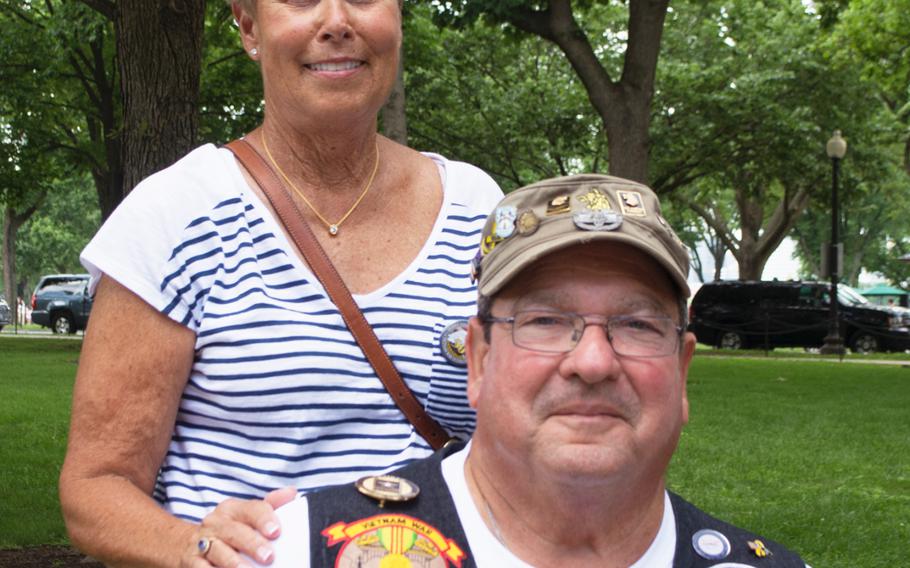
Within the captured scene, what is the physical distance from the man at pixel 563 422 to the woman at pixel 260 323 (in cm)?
24

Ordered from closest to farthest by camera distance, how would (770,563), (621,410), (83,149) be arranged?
(621,410)
(770,563)
(83,149)

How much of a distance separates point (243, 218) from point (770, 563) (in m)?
1.21

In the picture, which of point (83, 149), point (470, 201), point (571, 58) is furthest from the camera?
point (83, 149)

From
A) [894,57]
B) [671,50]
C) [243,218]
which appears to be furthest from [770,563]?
[671,50]

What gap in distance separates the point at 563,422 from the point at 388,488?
36 centimetres

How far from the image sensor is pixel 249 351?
243 cm

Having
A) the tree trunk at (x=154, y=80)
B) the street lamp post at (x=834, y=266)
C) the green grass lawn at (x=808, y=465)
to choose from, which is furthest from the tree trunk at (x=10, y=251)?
the tree trunk at (x=154, y=80)

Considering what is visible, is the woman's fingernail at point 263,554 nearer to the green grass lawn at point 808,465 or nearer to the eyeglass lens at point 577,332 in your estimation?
the eyeglass lens at point 577,332

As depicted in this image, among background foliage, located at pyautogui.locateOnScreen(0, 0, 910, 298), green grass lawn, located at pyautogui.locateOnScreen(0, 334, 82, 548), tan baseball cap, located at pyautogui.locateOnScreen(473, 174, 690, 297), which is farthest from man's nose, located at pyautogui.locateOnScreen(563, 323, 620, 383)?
background foliage, located at pyautogui.locateOnScreen(0, 0, 910, 298)

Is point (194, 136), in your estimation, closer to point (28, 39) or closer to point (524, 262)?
point (524, 262)

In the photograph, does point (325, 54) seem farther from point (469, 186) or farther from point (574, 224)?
point (574, 224)

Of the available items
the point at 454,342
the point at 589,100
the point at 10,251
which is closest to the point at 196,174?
the point at 454,342

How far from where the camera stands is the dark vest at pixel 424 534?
6.66 feet

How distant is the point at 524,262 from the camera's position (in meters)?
1.99
